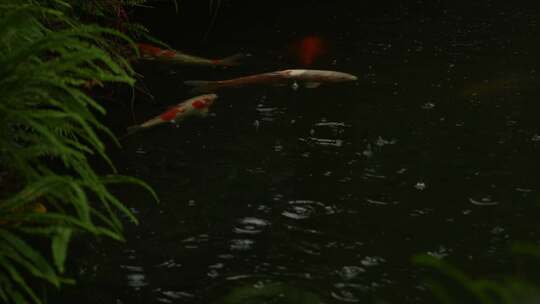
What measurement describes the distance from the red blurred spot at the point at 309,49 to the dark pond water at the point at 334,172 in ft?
0.31

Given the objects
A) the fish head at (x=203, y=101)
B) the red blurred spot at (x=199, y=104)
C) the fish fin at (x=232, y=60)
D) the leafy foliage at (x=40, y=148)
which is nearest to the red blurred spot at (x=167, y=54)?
the fish fin at (x=232, y=60)

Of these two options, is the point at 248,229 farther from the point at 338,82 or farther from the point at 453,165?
the point at 338,82

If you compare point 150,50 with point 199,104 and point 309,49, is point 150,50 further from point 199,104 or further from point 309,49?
point 309,49

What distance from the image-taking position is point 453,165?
15.2 feet

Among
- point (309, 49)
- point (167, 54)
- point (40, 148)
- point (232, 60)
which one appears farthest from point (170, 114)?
point (40, 148)

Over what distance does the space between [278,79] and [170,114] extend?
968mm

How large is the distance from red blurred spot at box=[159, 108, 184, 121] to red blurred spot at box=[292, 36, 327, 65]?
1.47 metres

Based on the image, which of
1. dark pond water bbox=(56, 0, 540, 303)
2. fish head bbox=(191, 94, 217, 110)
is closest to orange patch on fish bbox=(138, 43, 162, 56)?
dark pond water bbox=(56, 0, 540, 303)

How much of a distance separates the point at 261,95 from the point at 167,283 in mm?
2489

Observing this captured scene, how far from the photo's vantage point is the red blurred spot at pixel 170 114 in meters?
5.16

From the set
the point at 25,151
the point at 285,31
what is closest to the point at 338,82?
the point at 285,31

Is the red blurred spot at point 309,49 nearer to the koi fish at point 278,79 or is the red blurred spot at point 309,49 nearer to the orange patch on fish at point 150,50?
the koi fish at point 278,79

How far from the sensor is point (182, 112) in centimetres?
525

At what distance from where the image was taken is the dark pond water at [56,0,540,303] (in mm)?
3531
